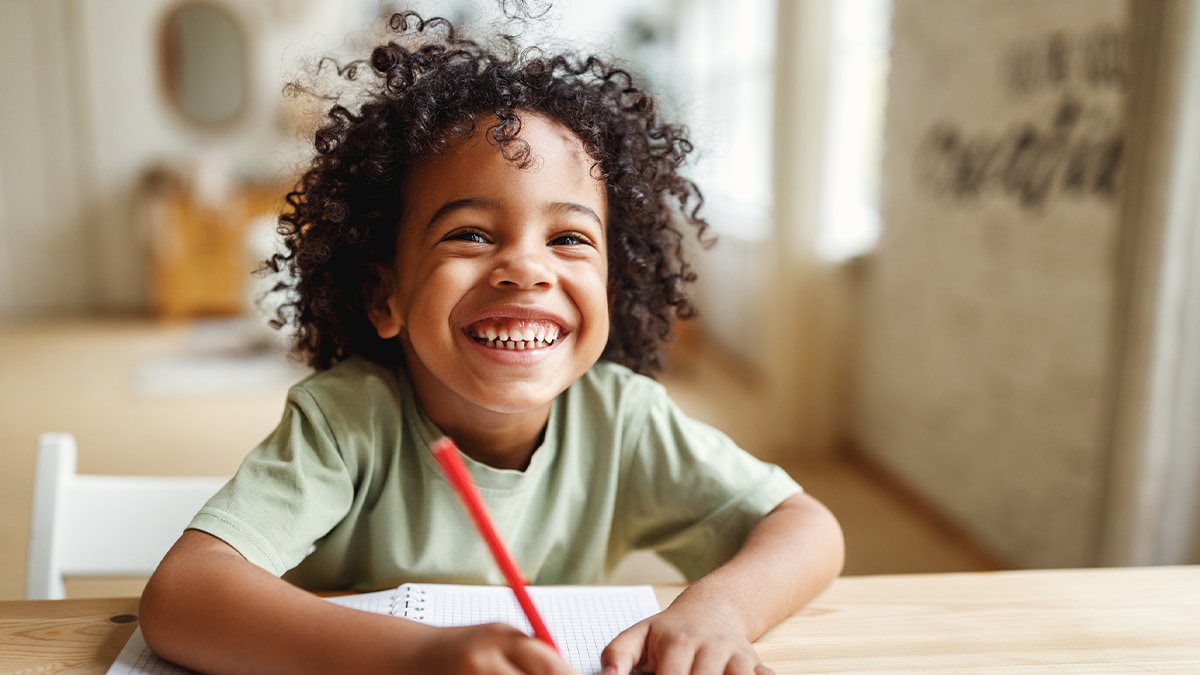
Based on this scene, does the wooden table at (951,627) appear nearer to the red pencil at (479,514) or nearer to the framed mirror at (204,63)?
the red pencil at (479,514)

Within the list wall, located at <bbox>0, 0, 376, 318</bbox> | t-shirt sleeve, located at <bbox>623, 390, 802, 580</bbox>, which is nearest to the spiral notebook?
t-shirt sleeve, located at <bbox>623, 390, 802, 580</bbox>

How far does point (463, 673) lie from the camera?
21.2 inches

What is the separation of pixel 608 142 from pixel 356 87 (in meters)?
0.29

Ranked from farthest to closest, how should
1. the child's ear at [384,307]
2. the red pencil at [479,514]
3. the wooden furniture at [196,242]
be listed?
the wooden furniture at [196,242] → the child's ear at [384,307] → the red pencil at [479,514]

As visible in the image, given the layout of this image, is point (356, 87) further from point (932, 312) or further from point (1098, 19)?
point (932, 312)

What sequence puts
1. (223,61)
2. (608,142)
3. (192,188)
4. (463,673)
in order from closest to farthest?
1. (463,673)
2. (608,142)
3. (192,188)
4. (223,61)

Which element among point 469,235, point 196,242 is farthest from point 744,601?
point 196,242

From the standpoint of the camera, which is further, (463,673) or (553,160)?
(553,160)

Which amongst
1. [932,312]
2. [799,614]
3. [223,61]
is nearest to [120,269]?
[223,61]

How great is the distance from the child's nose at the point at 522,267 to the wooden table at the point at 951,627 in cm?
26

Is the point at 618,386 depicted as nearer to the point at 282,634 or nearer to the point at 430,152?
the point at 430,152

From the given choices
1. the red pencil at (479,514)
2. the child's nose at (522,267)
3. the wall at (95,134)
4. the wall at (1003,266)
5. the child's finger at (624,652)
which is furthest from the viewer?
the wall at (95,134)

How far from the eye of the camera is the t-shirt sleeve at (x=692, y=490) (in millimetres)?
851

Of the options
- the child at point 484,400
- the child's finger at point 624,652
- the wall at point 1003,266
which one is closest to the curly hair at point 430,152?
the child at point 484,400
